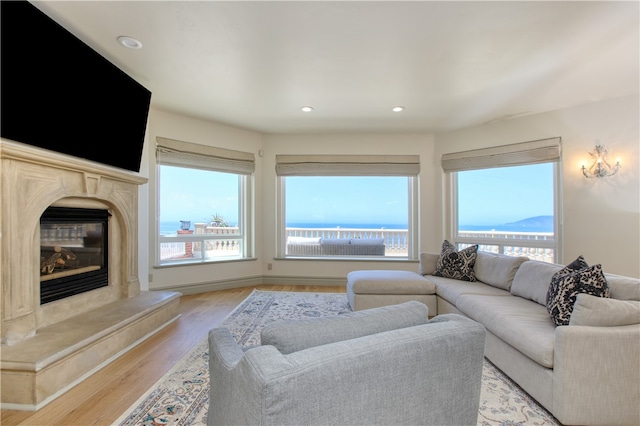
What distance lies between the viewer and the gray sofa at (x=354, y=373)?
32.7 inches

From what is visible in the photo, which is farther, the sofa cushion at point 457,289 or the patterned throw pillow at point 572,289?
the sofa cushion at point 457,289

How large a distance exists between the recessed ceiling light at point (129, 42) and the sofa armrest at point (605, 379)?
3.57 m

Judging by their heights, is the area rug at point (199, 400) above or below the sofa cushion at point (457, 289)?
below

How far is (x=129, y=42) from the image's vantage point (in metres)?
2.45

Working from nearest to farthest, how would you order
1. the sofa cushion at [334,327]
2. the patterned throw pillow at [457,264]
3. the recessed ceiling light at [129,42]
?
1. the sofa cushion at [334,327]
2. the recessed ceiling light at [129,42]
3. the patterned throw pillow at [457,264]

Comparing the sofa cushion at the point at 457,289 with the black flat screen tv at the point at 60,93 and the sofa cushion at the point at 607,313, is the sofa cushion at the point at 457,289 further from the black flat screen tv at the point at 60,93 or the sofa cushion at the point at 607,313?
the black flat screen tv at the point at 60,93

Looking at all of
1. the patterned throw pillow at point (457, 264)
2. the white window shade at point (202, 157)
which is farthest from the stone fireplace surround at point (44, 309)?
the patterned throw pillow at point (457, 264)

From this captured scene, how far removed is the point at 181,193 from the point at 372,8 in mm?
3516

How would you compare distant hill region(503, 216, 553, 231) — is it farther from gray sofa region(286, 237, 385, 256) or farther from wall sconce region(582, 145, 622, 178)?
gray sofa region(286, 237, 385, 256)

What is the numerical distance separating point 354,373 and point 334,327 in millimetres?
230

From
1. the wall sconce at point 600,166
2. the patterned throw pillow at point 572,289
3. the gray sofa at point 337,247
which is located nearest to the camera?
the patterned throw pillow at point 572,289

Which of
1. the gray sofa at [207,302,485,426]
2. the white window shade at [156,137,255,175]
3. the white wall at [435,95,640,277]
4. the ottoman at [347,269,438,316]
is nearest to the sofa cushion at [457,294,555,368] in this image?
the ottoman at [347,269,438,316]

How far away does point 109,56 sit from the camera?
268 centimetres

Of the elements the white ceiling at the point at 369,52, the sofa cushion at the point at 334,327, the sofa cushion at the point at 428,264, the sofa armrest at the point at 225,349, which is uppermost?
the white ceiling at the point at 369,52
